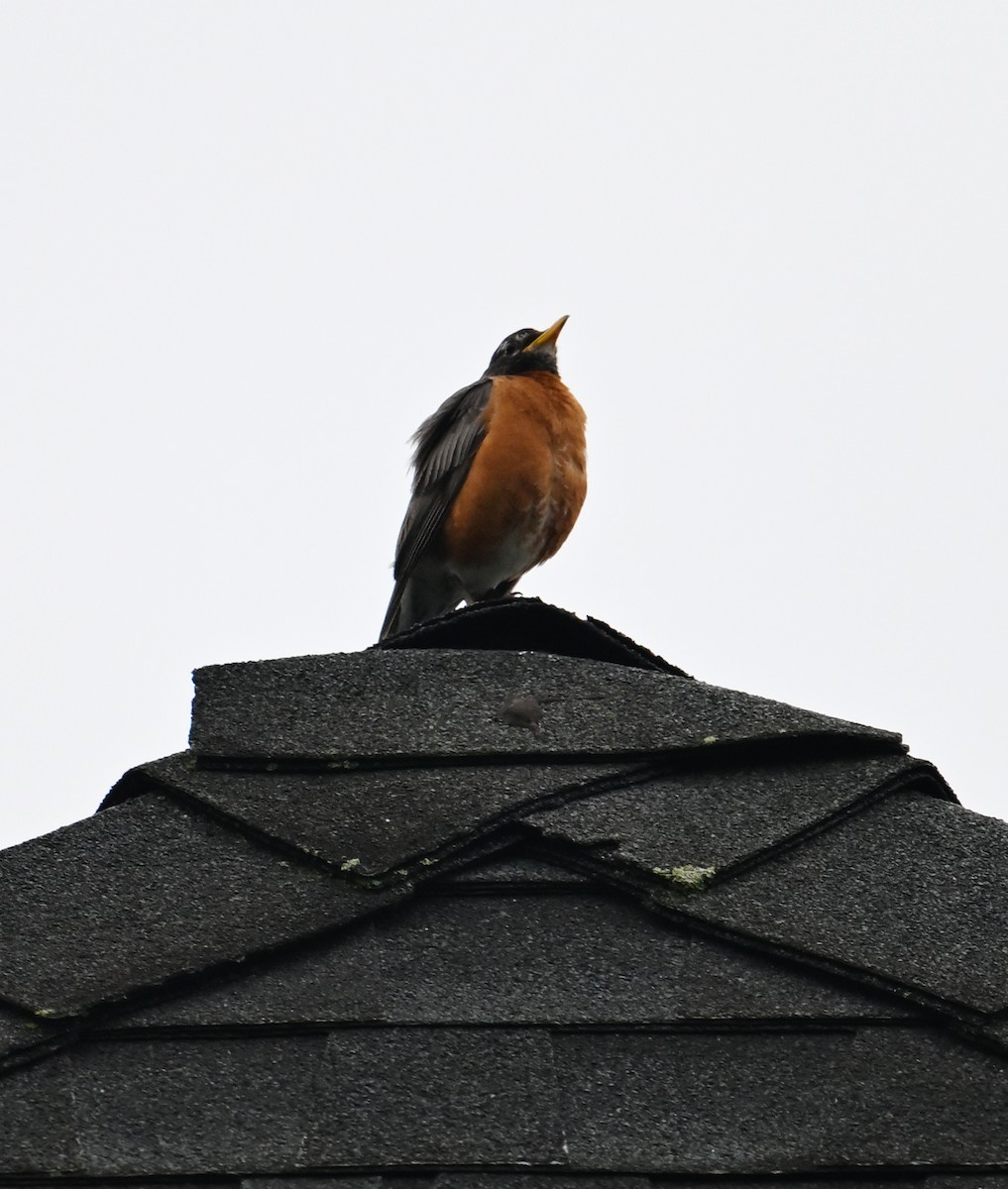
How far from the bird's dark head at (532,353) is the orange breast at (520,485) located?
43.5 inches

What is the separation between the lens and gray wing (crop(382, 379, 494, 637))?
629cm

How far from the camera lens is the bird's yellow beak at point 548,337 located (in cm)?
761

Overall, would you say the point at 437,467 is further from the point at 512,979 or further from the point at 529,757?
the point at 512,979

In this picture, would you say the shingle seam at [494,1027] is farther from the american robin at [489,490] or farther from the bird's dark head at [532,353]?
the bird's dark head at [532,353]

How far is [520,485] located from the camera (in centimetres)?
616

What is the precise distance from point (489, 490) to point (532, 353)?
160cm

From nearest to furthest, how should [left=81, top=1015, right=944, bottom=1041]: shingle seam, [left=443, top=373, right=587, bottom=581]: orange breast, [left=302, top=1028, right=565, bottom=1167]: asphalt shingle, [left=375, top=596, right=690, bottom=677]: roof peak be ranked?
1. [left=302, top=1028, right=565, bottom=1167]: asphalt shingle
2. [left=81, top=1015, right=944, bottom=1041]: shingle seam
3. [left=375, top=596, right=690, bottom=677]: roof peak
4. [left=443, top=373, right=587, bottom=581]: orange breast

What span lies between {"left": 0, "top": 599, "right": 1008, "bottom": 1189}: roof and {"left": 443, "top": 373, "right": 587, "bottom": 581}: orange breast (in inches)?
143

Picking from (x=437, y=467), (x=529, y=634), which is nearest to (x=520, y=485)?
(x=437, y=467)

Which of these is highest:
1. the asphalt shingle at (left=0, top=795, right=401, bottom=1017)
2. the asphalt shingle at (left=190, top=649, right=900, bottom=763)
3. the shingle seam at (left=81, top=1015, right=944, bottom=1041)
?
the asphalt shingle at (left=190, top=649, right=900, bottom=763)

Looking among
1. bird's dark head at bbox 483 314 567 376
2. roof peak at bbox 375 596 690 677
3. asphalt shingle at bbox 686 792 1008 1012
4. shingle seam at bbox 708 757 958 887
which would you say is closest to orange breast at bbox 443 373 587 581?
bird's dark head at bbox 483 314 567 376

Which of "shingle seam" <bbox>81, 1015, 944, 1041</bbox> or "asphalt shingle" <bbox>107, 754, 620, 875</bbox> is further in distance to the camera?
"asphalt shingle" <bbox>107, 754, 620, 875</bbox>

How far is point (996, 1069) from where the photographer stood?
174cm

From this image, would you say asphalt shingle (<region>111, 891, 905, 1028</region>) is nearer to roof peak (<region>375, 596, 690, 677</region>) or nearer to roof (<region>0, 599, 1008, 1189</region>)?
roof (<region>0, 599, 1008, 1189</region>)
